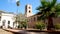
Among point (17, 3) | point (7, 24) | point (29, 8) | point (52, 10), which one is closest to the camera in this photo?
point (52, 10)

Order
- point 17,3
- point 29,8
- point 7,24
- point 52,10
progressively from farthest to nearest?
point 29,8
point 17,3
point 7,24
point 52,10

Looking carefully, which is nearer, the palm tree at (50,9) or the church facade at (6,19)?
the palm tree at (50,9)

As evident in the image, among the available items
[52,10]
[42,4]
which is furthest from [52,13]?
[42,4]

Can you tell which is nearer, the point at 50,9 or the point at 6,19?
the point at 50,9

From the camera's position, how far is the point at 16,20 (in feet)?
131

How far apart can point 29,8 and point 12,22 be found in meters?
20.2

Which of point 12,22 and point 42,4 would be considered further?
point 12,22

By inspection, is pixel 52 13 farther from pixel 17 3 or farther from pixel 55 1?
pixel 17 3

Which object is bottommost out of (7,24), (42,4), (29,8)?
(7,24)

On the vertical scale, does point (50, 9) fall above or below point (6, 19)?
above

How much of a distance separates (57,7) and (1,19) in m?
23.6

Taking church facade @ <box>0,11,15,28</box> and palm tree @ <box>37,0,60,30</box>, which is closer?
palm tree @ <box>37,0,60,30</box>

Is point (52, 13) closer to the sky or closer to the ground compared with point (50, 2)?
closer to the ground

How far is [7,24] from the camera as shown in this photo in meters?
38.8
